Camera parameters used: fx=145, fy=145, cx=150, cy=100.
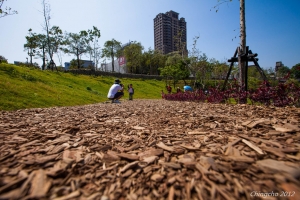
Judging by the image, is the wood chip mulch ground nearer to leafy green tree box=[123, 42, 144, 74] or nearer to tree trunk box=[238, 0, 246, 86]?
tree trunk box=[238, 0, 246, 86]

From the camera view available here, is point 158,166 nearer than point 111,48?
Yes

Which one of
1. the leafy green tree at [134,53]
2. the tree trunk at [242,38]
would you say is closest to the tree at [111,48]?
the leafy green tree at [134,53]

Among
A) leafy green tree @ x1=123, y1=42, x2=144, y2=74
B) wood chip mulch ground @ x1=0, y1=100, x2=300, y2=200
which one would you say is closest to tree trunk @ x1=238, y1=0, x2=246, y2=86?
wood chip mulch ground @ x1=0, y1=100, x2=300, y2=200

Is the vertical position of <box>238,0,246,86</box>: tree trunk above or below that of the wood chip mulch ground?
above

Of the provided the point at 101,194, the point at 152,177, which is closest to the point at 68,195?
the point at 101,194

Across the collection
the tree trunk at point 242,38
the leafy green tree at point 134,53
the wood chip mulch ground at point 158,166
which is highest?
the leafy green tree at point 134,53

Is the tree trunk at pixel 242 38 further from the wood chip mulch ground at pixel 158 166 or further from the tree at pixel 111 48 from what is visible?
the tree at pixel 111 48

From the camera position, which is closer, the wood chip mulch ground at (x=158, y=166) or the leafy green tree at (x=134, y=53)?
the wood chip mulch ground at (x=158, y=166)

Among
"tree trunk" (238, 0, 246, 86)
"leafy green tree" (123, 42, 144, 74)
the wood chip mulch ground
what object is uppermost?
"leafy green tree" (123, 42, 144, 74)

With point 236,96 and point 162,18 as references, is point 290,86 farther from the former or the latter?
point 162,18

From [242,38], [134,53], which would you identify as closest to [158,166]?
[242,38]

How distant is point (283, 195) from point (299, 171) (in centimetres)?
36

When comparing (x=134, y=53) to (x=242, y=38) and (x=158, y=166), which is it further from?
(x=158, y=166)

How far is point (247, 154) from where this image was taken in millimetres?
1535
